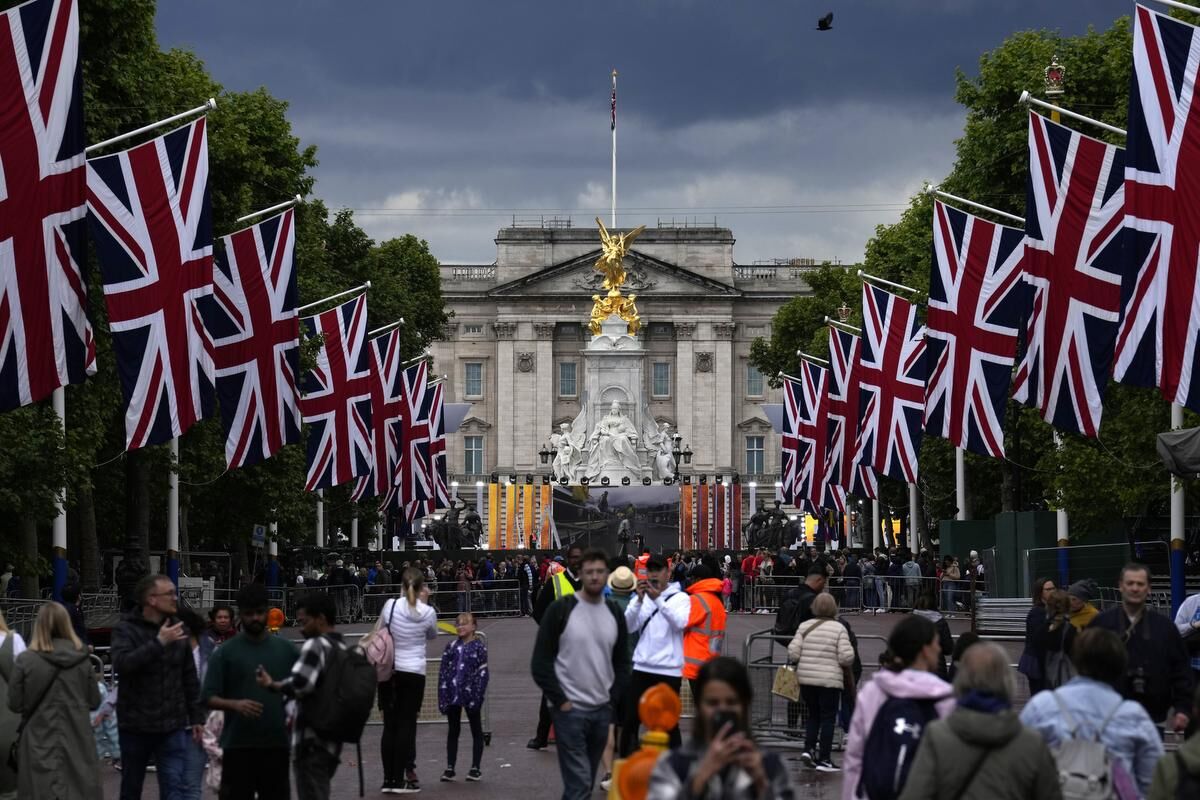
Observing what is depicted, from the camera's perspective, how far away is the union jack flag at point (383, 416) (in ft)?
129

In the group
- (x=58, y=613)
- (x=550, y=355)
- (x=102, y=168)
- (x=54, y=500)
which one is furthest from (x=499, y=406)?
(x=58, y=613)

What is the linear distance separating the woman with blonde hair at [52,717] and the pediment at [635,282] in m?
122

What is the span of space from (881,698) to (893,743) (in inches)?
10.0

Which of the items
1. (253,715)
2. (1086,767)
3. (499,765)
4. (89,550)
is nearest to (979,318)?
(499,765)

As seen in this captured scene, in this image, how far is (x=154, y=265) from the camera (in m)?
23.2

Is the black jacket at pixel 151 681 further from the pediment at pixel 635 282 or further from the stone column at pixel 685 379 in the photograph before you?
the pediment at pixel 635 282

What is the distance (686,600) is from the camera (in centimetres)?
1590

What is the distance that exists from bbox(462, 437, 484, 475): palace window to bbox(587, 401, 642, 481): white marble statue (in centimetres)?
3742

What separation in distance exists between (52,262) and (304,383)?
22.8 metres

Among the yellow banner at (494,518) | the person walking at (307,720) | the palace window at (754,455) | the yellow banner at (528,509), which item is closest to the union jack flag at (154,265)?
the person walking at (307,720)

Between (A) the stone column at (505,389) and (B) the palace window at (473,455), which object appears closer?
(A) the stone column at (505,389)

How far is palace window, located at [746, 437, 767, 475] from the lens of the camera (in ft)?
442

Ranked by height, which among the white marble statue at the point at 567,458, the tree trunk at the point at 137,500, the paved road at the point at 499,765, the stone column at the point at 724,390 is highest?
the stone column at the point at 724,390

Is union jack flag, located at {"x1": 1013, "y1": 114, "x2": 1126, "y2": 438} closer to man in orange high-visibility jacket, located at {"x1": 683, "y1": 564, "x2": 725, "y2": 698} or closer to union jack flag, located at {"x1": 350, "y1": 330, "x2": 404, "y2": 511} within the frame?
man in orange high-visibility jacket, located at {"x1": 683, "y1": 564, "x2": 725, "y2": 698}
